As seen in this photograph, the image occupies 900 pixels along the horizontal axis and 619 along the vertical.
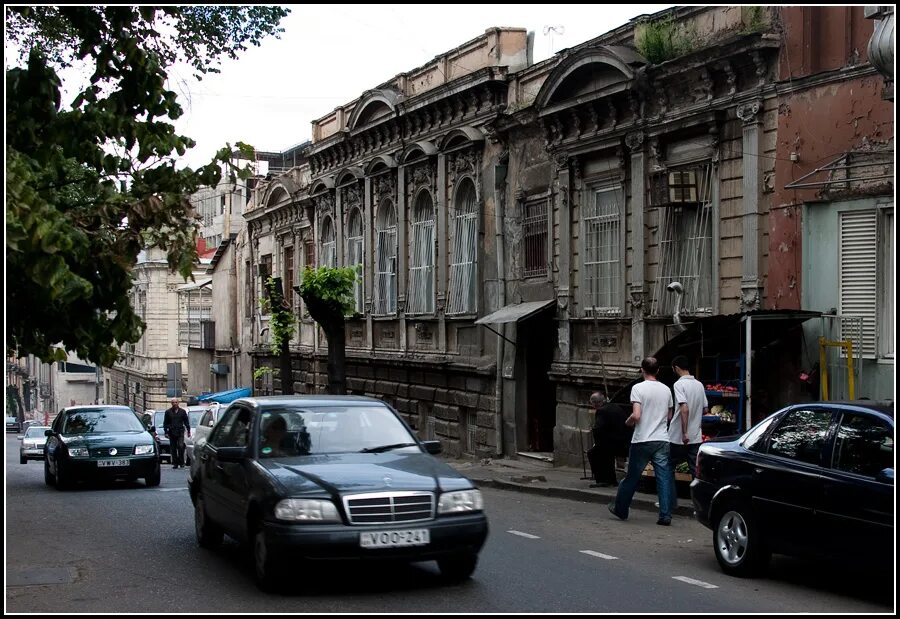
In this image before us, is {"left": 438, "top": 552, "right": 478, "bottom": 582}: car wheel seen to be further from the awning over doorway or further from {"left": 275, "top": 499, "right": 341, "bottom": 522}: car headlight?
the awning over doorway

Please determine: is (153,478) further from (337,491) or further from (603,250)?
(337,491)

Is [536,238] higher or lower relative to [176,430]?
higher

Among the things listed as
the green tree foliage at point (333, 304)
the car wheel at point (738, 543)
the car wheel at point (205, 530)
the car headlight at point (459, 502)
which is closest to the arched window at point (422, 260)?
the green tree foliage at point (333, 304)

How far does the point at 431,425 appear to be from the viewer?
1163 inches

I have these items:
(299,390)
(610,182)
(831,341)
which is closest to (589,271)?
(610,182)

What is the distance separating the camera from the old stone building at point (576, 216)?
1700 centimetres

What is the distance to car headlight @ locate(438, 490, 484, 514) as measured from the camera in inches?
370

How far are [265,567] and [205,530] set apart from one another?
9.09 ft

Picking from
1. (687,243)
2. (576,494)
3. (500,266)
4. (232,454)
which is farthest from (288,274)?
(232,454)

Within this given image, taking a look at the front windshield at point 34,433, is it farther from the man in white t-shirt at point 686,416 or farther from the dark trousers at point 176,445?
the man in white t-shirt at point 686,416

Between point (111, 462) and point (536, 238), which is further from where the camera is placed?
point (536, 238)

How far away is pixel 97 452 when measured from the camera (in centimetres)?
2145

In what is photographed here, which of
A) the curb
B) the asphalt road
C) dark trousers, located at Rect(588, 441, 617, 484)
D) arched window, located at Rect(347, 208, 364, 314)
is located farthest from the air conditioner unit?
the asphalt road

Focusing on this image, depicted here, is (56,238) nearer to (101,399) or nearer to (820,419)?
(820,419)
